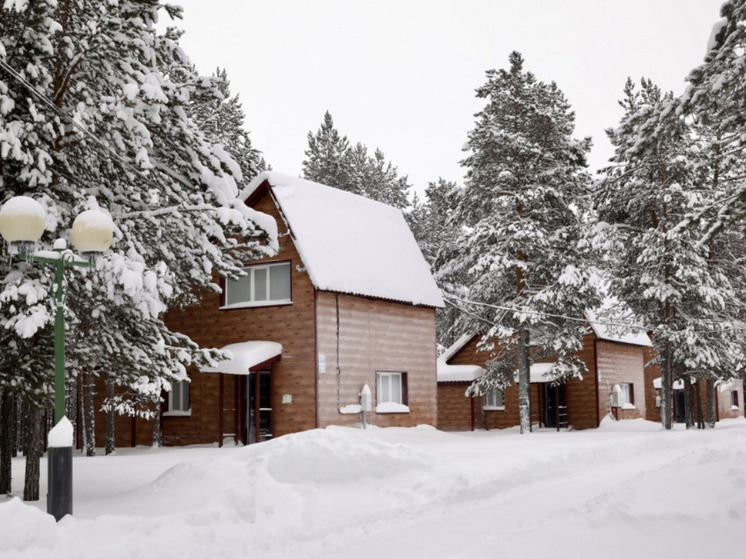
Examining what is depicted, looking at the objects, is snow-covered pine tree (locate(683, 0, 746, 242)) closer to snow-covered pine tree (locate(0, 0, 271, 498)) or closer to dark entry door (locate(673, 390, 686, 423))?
snow-covered pine tree (locate(0, 0, 271, 498))

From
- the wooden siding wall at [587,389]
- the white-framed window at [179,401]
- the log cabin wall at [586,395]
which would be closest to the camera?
the white-framed window at [179,401]

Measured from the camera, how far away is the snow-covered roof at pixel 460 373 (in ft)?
127

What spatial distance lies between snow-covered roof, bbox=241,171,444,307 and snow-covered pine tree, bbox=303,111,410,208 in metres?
22.1

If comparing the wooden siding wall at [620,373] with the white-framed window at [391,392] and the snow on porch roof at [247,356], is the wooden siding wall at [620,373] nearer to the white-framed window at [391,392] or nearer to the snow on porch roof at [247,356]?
the white-framed window at [391,392]

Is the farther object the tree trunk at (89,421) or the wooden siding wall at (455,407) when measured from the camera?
the wooden siding wall at (455,407)

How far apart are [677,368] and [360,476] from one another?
22.3 metres

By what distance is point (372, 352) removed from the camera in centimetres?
2686

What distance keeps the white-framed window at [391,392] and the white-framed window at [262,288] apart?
4286 millimetres

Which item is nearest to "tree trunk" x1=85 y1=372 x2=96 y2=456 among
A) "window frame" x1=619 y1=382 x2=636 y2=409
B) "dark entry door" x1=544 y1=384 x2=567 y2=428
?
"dark entry door" x1=544 y1=384 x2=567 y2=428

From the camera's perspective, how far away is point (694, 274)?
30.0 metres

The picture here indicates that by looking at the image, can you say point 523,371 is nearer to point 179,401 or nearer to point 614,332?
point 614,332

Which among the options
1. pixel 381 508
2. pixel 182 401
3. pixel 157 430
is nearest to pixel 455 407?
pixel 182 401

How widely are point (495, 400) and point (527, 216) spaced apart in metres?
11.1

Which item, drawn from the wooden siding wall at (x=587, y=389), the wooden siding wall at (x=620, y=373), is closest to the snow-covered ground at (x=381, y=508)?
the wooden siding wall at (x=587, y=389)
